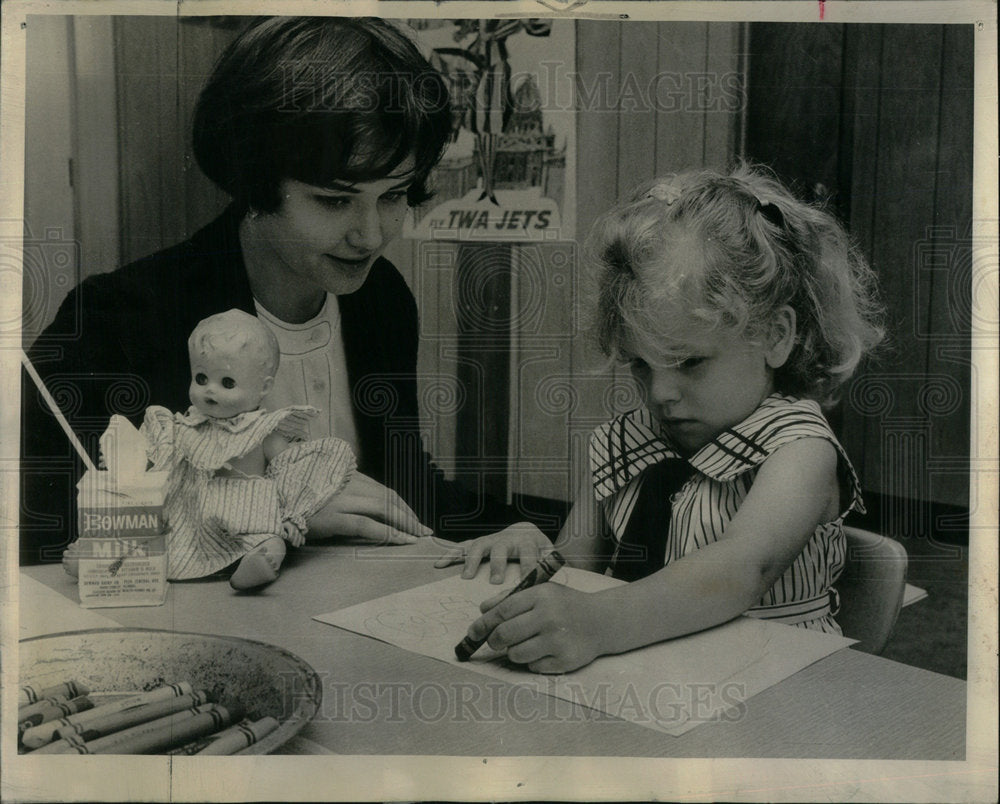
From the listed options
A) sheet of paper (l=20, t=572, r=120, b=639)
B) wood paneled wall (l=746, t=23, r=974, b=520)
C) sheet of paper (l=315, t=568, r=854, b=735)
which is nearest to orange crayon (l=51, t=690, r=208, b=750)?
sheet of paper (l=20, t=572, r=120, b=639)

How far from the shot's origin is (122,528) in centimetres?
120

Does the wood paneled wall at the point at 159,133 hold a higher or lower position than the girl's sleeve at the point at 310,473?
higher

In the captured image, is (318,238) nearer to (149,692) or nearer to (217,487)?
(217,487)

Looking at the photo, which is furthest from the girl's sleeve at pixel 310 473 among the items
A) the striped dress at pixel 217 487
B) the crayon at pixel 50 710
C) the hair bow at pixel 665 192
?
the hair bow at pixel 665 192

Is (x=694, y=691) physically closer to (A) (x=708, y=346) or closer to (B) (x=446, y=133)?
(A) (x=708, y=346)

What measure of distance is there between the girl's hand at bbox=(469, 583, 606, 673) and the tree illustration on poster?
21.4 inches

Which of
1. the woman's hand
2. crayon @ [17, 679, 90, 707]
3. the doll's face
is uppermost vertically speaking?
the doll's face

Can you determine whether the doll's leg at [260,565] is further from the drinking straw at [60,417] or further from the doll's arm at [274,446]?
the drinking straw at [60,417]

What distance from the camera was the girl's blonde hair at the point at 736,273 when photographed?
114 centimetres

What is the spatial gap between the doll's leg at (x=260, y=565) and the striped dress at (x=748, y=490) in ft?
1.45

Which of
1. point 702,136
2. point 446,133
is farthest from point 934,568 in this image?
point 446,133

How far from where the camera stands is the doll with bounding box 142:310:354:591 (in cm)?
118

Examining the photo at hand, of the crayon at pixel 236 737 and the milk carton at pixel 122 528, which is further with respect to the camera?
the milk carton at pixel 122 528

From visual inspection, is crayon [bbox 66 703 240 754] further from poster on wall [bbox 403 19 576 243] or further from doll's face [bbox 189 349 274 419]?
poster on wall [bbox 403 19 576 243]
